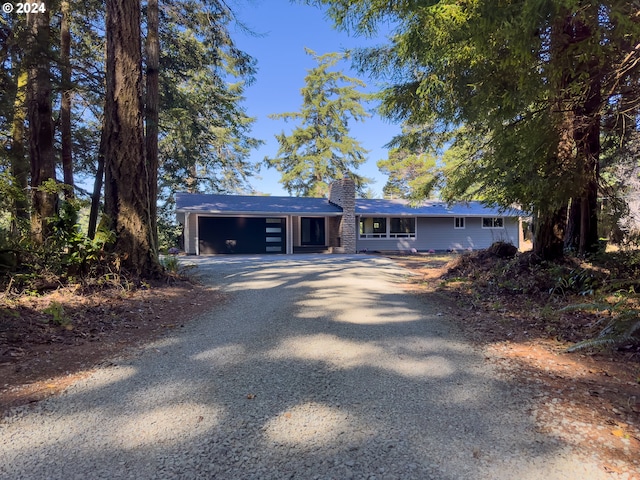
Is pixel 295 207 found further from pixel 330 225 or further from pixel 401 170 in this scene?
pixel 401 170

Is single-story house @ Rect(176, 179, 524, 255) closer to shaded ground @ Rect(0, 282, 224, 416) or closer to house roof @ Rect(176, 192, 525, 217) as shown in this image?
house roof @ Rect(176, 192, 525, 217)

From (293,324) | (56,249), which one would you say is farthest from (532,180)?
(56,249)

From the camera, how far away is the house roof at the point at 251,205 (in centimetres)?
1931

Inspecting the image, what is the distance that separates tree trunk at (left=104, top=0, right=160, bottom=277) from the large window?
16710 mm

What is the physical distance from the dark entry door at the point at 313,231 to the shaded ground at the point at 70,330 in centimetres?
1540

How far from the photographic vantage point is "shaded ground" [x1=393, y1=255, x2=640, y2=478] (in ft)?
8.11

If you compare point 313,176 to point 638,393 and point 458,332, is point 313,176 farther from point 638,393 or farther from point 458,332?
point 638,393

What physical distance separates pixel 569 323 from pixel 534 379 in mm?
2384

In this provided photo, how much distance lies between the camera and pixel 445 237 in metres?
24.5

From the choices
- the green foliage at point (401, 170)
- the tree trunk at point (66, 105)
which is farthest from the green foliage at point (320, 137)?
the tree trunk at point (66, 105)

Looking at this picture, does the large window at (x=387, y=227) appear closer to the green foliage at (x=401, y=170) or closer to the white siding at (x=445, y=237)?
the white siding at (x=445, y=237)

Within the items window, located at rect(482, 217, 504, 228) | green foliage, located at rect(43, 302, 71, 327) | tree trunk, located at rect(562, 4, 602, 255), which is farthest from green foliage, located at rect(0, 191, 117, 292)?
window, located at rect(482, 217, 504, 228)

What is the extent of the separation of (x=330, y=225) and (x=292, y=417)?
790 inches

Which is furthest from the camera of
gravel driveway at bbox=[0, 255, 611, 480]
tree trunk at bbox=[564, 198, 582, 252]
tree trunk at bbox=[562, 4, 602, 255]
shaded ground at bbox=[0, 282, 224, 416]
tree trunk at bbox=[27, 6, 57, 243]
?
tree trunk at bbox=[564, 198, 582, 252]
